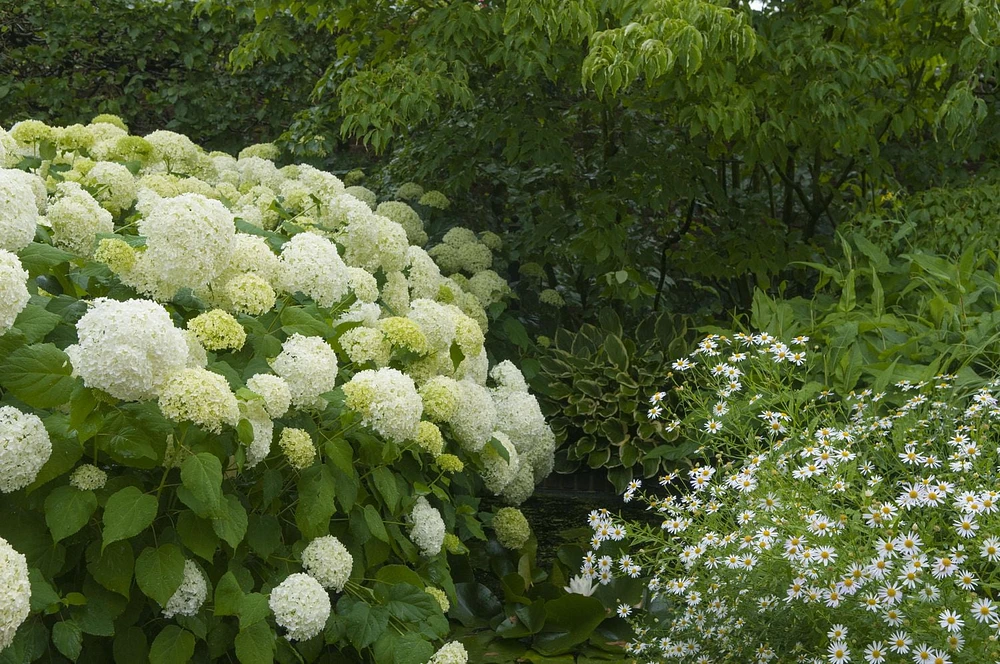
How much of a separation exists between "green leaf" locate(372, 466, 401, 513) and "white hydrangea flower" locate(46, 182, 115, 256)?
104cm

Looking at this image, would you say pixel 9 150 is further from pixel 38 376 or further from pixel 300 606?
pixel 300 606

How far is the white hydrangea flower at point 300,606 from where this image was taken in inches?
97.3

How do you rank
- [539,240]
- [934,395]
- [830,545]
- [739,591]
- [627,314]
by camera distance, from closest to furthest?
1. [830,545]
2. [739,591]
3. [934,395]
4. [539,240]
5. [627,314]

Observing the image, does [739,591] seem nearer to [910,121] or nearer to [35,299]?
[35,299]

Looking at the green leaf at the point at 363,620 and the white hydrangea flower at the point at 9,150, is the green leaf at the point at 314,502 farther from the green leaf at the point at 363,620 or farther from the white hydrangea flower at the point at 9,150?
the white hydrangea flower at the point at 9,150

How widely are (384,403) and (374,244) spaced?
99 centimetres

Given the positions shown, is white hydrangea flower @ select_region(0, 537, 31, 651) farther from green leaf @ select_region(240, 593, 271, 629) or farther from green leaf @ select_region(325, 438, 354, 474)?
green leaf @ select_region(325, 438, 354, 474)

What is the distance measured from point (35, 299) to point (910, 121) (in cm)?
396

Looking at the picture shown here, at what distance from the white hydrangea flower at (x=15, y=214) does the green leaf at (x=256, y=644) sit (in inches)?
44.1

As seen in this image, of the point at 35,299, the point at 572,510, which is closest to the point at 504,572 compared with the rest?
the point at 572,510

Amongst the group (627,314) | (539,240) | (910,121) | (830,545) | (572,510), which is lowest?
(572,510)

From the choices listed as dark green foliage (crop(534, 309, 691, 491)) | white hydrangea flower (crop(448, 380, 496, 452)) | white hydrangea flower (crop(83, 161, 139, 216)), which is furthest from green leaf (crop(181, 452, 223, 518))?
dark green foliage (crop(534, 309, 691, 491))

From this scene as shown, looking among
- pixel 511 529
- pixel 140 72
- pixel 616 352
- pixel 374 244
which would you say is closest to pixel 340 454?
pixel 374 244

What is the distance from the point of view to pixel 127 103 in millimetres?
7469
